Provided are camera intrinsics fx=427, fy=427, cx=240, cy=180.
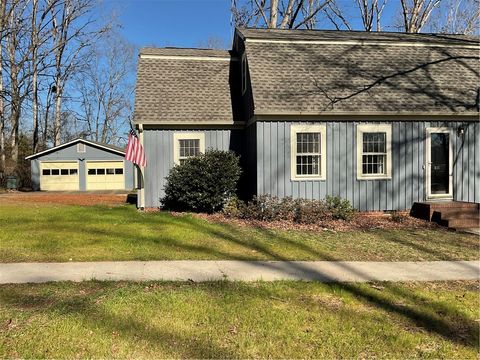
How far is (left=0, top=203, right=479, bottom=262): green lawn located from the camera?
25.3ft

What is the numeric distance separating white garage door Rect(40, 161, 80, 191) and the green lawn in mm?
21479

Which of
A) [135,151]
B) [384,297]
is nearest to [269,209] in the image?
[135,151]

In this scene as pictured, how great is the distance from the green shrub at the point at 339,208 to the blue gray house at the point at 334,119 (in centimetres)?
52

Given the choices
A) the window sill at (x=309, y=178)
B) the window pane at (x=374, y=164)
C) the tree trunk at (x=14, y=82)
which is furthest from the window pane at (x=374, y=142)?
the tree trunk at (x=14, y=82)

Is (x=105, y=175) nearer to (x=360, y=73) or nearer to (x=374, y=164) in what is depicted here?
(x=360, y=73)

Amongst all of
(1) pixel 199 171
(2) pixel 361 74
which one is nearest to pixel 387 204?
(2) pixel 361 74

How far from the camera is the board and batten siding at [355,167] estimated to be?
13156 mm

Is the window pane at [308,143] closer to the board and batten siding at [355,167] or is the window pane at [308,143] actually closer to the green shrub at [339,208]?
the board and batten siding at [355,167]

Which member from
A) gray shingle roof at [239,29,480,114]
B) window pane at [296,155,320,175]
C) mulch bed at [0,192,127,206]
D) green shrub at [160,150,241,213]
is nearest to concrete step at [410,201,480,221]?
gray shingle roof at [239,29,480,114]

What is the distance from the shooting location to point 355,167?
13.5m

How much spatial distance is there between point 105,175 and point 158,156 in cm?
1947

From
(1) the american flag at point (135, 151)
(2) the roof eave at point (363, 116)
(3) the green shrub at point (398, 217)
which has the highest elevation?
(2) the roof eave at point (363, 116)

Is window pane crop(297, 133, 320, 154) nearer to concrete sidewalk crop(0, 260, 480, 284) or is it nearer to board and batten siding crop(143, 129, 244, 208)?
board and batten siding crop(143, 129, 244, 208)

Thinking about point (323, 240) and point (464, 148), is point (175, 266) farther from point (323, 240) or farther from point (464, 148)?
point (464, 148)
